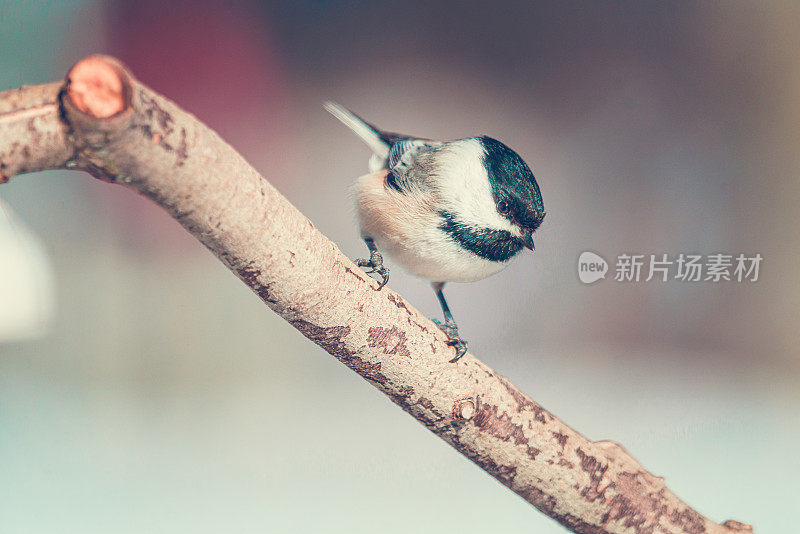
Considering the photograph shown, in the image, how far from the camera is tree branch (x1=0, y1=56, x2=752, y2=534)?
0.49m

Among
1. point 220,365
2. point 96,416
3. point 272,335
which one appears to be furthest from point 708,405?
point 96,416

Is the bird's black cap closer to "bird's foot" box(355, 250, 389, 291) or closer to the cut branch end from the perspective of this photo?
"bird's foot" box(355, 250, 389, 291)

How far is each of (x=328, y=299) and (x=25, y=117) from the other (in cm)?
33

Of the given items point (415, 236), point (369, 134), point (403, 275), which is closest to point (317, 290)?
point (415, 236)

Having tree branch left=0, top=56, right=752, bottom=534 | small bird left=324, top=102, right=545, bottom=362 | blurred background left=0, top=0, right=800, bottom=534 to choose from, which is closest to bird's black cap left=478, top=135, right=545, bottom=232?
small bird left=324, top=102, right=545, bottom=362

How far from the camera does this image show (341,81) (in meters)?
1.26

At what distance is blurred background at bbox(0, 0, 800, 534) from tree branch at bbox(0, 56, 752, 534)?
0.48m

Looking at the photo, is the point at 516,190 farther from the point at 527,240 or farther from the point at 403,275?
the point at 403,275

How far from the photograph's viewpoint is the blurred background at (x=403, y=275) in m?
1.25

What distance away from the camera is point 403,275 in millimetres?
1293

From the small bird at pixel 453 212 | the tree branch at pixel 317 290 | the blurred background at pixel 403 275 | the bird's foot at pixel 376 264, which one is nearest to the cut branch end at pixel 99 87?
the tree branch at pixel 317 290

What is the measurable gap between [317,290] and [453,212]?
10.3 inches

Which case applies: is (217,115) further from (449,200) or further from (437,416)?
(437,416)

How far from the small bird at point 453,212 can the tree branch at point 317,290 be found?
6 centimetres
